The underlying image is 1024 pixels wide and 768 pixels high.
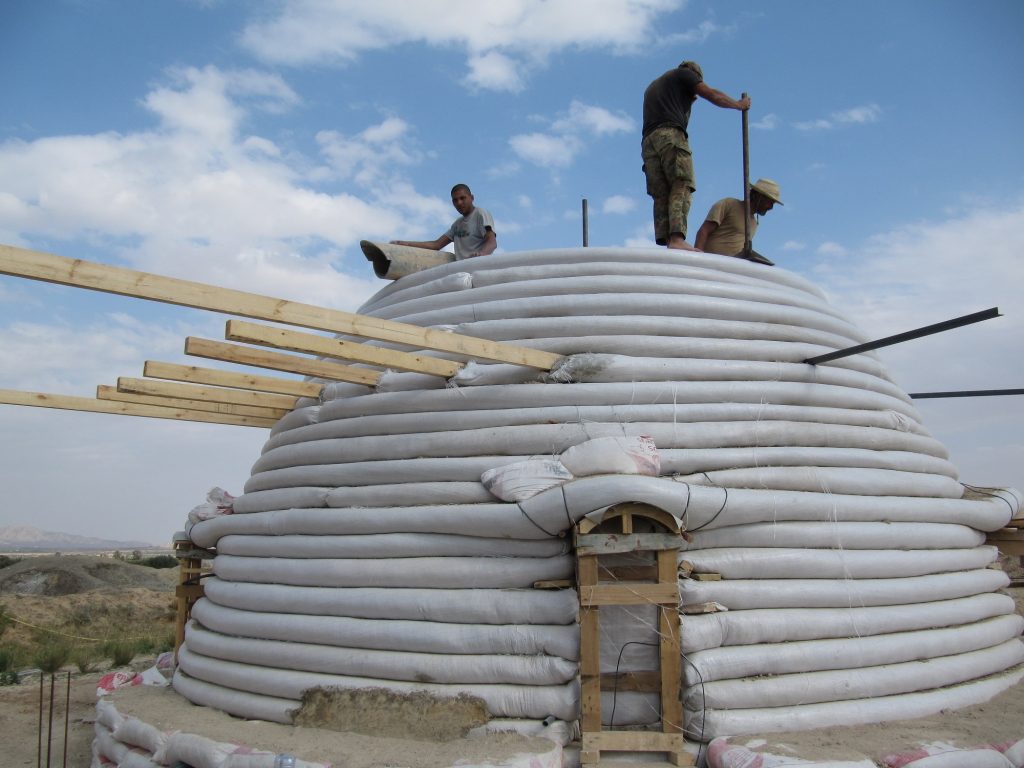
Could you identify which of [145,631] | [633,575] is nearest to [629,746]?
[633,575]

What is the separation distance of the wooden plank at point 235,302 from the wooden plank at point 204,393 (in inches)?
99.8

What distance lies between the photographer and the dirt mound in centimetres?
2277

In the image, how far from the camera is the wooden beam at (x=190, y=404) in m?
7.40

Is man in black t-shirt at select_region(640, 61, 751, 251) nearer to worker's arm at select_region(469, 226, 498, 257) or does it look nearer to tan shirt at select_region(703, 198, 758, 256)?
tan shirt at select_region(703, 198, 758, 256)

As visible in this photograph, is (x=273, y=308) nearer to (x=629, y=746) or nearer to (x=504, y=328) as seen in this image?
(x=504, y=328)

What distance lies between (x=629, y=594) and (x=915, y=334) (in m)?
2.85

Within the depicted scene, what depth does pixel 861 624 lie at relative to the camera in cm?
525

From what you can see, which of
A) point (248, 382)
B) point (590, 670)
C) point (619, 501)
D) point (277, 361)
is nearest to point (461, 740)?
point (590, 670)

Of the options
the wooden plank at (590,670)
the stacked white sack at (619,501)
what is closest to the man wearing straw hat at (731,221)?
the stacked white sack at (619,501)

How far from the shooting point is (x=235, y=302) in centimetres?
470

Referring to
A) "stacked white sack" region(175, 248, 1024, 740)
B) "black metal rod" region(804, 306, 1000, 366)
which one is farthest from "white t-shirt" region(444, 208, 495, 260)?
"black metal rod" region(804, 306, 1000, 366)

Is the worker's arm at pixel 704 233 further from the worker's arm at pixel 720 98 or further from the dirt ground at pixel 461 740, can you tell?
the dirt ground at pixel 461 740

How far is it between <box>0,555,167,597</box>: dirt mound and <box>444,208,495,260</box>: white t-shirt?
18.6 m

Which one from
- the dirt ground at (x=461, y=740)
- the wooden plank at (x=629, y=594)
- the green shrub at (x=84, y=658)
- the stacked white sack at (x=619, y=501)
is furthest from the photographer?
the green shrub at (x=84, y=658)
